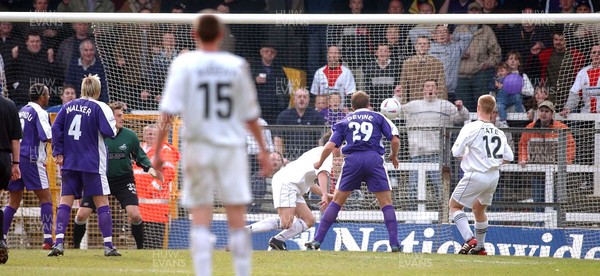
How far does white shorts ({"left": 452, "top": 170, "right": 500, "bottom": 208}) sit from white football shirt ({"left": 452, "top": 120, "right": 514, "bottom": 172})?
0.28 ft

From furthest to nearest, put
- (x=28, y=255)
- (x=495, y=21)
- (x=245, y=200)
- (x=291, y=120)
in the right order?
(x=291, y=120), (x=495, y=21), (x=28, y=255), (x=245, y=200)

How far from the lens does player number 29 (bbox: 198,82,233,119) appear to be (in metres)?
7.15

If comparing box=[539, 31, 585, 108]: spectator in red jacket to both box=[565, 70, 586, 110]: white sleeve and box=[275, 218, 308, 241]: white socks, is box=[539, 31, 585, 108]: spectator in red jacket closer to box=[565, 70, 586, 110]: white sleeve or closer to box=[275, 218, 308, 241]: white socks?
box=[565, 70, 586, 110]: white sleeve

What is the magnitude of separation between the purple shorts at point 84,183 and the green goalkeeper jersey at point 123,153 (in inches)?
59.0

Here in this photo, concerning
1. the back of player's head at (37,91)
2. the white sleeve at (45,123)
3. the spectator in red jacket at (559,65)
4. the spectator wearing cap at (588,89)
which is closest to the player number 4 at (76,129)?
the back of player's head at (37,91)

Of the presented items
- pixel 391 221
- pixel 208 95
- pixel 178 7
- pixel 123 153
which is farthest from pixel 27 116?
pixel 208 95

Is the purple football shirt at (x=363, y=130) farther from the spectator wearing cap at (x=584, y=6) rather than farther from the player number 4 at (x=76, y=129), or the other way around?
the spectator wearing cap at (x=584, y=6)

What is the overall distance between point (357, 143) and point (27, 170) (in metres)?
4.14

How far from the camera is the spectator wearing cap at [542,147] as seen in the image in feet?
49.0

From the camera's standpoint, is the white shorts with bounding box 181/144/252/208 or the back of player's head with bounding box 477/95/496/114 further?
the back of player's head with bounding box 477/95/496/114

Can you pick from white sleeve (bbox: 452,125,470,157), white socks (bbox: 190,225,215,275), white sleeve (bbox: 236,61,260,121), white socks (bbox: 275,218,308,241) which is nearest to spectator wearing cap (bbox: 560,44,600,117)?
white sleeve (bbox: 452,125,470,157)

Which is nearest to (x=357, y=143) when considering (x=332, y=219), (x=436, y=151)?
(x=332, y=219)

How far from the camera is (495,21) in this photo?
44.8ft

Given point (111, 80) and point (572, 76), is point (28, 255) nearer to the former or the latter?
point (111, 80)
